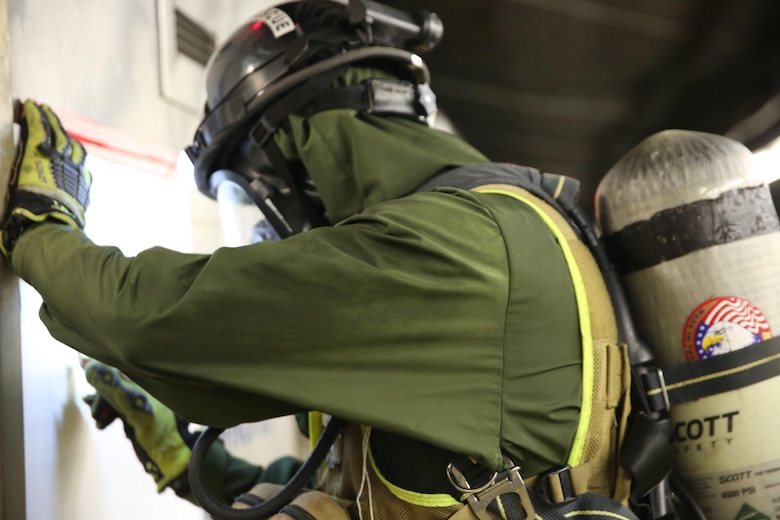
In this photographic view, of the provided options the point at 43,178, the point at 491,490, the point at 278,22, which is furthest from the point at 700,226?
the point at 43,178

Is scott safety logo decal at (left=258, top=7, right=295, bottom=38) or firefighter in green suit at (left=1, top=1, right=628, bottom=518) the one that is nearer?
firefighter in green suit at (left=1, top=1, right=628, bottom=518)

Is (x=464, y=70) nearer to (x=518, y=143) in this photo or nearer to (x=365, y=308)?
(x=518, y=143)

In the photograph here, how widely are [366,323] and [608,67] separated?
178 inches

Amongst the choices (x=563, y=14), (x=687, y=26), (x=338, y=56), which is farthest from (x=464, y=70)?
(x=338, y=56)

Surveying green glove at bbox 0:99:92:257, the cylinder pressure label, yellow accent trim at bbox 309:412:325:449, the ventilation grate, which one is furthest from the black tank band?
the ventilation grate

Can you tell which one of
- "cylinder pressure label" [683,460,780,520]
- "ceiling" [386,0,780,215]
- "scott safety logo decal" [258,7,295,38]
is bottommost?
"cylinder pressure label" [683,460,780,520]

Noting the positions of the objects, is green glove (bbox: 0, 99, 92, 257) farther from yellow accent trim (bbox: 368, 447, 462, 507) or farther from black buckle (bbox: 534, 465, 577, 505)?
black buckle (bbox: 534, 465, 577, 505)

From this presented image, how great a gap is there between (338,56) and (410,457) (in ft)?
2.34

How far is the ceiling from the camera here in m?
4.08

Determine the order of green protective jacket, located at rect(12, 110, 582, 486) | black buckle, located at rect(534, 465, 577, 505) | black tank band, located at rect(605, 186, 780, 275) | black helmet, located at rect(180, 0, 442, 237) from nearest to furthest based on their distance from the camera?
green protective jacket, located at rect(12, 110, 582, 486) < black buckle, located at rect(534, 465, 577, 505) < black tank band, located at rect(605, 186, 780, 275) < black helmet, located at rect(180, 0, 442, 237)

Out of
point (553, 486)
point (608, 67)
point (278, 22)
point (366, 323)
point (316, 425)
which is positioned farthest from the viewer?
point (608, 67)

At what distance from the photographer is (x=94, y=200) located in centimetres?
138

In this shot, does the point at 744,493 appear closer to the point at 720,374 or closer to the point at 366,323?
the point at 720,374

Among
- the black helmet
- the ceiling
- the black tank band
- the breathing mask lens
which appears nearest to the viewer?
the black tank band
